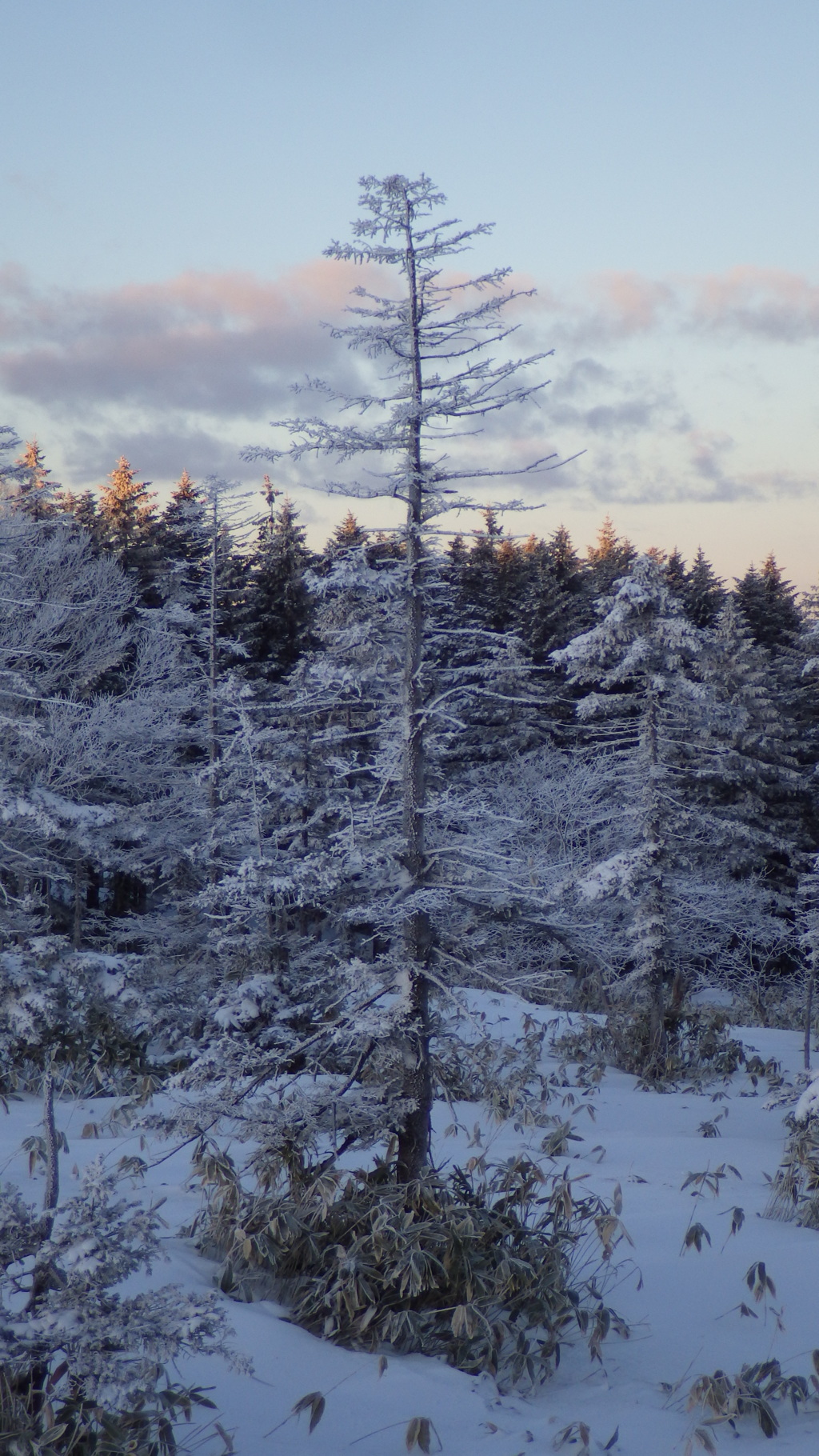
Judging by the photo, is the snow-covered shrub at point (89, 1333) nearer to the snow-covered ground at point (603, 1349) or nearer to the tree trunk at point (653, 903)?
the snow-covered ground at point (603, 1349)

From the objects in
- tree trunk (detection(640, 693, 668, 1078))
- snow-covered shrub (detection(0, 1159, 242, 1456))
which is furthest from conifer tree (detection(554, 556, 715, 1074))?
snow-covered shrub (detection(0, 1159, 242, 1456))

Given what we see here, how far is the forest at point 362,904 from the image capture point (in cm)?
473

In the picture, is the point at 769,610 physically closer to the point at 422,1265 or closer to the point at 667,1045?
the point at 667,1045

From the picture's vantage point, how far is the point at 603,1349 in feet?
17.0

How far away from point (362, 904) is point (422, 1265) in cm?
723

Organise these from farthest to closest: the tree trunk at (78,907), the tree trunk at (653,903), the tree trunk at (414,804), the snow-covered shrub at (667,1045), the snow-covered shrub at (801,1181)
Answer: the tree trunk at (78,907) → the tree trunk at (653,903) → the snow-covered shrub at (667,1045) → the snow-covered shrub at (801,1181) → the tree trunk at (414,804)

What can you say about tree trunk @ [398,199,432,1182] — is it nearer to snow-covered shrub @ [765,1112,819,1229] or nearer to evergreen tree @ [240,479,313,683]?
snow-covered shrub @ [765,1112,819,1229]

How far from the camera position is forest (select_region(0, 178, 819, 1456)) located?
15.5ft

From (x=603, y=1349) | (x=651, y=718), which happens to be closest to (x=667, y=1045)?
(x=651, y=718)

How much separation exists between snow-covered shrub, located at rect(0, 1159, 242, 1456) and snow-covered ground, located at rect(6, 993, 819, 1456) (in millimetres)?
851

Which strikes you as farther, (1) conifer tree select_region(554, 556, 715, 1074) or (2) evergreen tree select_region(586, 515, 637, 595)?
(2) evergreen tree select_region(586, 515, 637, 595)

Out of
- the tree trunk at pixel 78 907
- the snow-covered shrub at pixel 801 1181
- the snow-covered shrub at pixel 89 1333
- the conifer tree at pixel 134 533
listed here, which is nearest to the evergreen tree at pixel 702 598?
the conifer tree at pixel 134 533

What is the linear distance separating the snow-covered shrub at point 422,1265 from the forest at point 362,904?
26 mm

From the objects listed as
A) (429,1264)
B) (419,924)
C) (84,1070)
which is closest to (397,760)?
(419,924)
